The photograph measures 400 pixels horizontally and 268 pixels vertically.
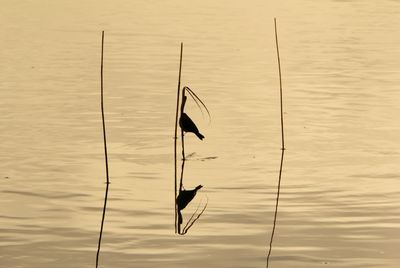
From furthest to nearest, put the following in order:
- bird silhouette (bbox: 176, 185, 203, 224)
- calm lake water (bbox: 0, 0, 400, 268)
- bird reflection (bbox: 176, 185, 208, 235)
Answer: bird silhouette (bbox: 176, 185, 203, 224), bird reflection (bbox: 176, 185, 208, 235), calm lake water (bbox: 0, 0, 400, 268)

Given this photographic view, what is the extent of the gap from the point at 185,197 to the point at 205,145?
9.72 feet

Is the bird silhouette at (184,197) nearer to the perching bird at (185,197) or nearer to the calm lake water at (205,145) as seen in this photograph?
the perching bird at (185,197)

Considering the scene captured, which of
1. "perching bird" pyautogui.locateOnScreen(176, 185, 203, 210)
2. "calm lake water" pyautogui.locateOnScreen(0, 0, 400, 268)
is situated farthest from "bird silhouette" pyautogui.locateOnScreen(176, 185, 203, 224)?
"calm lake water" pyautogui.locateOnScreen(0, 0, 400, 268)

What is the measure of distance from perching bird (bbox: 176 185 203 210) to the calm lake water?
0.33ft

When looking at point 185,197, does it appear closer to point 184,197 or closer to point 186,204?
point 184,197

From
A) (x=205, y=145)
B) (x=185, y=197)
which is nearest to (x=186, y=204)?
(x=185, y=197)

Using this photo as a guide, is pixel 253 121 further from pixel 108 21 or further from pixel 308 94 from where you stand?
pixel 108 21

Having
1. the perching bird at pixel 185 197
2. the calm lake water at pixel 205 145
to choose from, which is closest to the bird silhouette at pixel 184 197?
the perching bird at pixel 185 197

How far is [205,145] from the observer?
15141 millimetres

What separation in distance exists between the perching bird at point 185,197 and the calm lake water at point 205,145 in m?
0.10

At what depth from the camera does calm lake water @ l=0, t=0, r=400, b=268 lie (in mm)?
10203

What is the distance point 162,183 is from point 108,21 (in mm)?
18602

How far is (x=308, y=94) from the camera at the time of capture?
19641 mm

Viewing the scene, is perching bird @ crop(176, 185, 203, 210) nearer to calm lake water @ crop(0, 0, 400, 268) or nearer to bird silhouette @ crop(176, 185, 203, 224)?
bird silhouette @ crop(176, 185, 203, 224)
